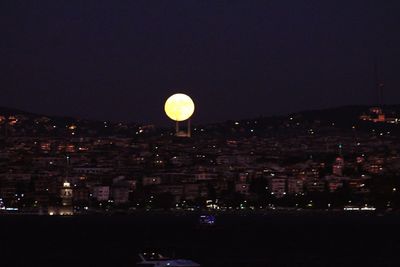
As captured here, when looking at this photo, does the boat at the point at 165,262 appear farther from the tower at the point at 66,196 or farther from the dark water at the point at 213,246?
the tower at the point at 66,196

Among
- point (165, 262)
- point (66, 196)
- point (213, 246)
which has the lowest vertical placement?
point (165, 262)

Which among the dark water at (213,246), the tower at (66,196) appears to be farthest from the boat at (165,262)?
the tower at (66,196)

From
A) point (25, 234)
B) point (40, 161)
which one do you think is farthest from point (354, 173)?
point (25, 234)

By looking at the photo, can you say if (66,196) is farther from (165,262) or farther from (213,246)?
(165,262)

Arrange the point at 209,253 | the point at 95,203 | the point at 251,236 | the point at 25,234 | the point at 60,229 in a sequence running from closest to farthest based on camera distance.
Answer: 1. the point at 209,253
2. the point at 251,236
3. the point at 25,234
4. the point at 60,229
5. the point at 95,203

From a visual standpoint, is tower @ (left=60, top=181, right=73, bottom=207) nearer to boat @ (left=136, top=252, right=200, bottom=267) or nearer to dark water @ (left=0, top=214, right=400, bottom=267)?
dark water @ (left=0, top=214, right=400, bottom=267)

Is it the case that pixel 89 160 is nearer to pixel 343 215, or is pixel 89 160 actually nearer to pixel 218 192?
pixel 218 192

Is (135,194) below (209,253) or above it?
above

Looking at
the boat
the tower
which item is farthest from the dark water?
the tower

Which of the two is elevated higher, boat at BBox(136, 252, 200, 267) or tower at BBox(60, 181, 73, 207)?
tower at BBox(60, 181, 73, 207)

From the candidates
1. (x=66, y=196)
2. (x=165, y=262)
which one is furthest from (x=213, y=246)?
(x=66, y=196)

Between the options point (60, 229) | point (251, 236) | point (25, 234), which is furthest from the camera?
point (60, 229)
